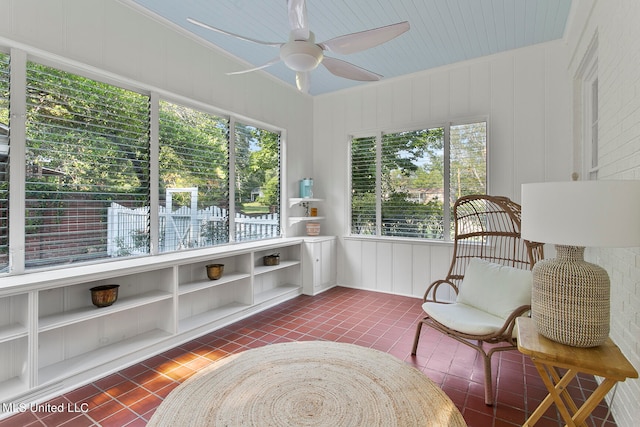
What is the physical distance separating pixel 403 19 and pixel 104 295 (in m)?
3.55

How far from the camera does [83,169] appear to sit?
8.57 ft

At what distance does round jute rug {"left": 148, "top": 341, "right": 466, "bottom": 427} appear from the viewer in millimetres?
1718

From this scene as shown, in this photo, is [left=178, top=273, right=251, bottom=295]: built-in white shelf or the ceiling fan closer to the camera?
the ceiling fan

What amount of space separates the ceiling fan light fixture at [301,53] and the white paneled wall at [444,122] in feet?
8.45

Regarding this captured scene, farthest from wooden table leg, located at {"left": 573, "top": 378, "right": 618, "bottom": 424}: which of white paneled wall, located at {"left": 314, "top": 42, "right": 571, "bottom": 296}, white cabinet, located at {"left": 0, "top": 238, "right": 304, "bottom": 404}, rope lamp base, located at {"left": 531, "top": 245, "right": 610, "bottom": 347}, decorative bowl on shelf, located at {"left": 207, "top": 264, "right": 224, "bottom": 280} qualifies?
decorative bowl on shelf, located at {"left": 207, "top": 264, "right": 224, "bottom": 280}

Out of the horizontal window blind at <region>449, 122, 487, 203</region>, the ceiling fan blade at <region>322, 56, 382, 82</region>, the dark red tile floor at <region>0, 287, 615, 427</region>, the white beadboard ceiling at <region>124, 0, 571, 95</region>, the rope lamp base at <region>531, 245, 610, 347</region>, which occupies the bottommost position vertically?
the dark red tile floor at <region>0, 287, 615, 427</region>

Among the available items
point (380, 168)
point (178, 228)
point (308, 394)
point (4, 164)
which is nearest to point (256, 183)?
point (178, 228)

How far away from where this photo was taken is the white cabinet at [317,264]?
4.52 m

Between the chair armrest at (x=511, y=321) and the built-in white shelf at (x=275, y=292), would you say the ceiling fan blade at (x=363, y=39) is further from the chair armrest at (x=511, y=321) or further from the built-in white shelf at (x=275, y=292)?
the built-in white shelf at (x=275, y=292)

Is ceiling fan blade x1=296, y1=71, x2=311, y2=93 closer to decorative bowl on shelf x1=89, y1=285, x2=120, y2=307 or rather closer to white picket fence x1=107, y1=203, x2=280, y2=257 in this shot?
white picket fence x1=107, y1=203, x2=280, y2=257

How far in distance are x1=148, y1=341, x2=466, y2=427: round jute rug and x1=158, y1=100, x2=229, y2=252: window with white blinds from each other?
4.90 feet

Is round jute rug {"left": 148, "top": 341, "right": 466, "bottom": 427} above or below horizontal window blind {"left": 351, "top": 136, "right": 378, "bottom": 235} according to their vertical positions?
below

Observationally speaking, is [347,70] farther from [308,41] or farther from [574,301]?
[574,301]

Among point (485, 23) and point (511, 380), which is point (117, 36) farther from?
point (511, 380)
